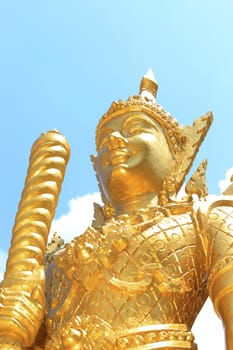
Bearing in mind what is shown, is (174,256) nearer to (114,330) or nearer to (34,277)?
(114,330)

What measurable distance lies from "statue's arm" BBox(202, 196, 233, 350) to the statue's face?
1.88 feet

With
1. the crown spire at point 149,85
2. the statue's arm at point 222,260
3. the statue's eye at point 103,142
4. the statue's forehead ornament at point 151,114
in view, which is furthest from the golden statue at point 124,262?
the crown spire at point 149,85

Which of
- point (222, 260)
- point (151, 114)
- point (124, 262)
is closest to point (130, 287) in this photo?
point (124, 262)

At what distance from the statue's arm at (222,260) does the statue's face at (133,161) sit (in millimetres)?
572

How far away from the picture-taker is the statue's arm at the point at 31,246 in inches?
121

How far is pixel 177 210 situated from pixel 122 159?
53 centimetres

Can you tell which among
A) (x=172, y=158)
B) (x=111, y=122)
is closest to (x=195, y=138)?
(x=172, y=158)

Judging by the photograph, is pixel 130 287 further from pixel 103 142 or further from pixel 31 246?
pixel 103 142

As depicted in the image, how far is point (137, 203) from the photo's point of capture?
4105 millimetres

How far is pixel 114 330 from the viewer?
323cm

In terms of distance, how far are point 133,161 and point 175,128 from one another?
624 millimetres

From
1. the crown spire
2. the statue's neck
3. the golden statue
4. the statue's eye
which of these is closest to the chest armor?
the golden statue

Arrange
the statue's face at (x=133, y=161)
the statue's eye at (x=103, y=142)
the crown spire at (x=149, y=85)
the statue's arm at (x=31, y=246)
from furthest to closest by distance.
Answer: the crown spire at (x=149, y=85)
the statue's eye at (x=103, y=142)
the statue's face at (x=133, y=161)
the statue's arm at (x=31, y=246)

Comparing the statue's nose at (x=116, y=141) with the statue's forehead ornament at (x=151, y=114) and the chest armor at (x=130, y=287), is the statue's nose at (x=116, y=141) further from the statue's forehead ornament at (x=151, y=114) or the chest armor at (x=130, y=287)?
the chest armor at (x=130, y=287)
